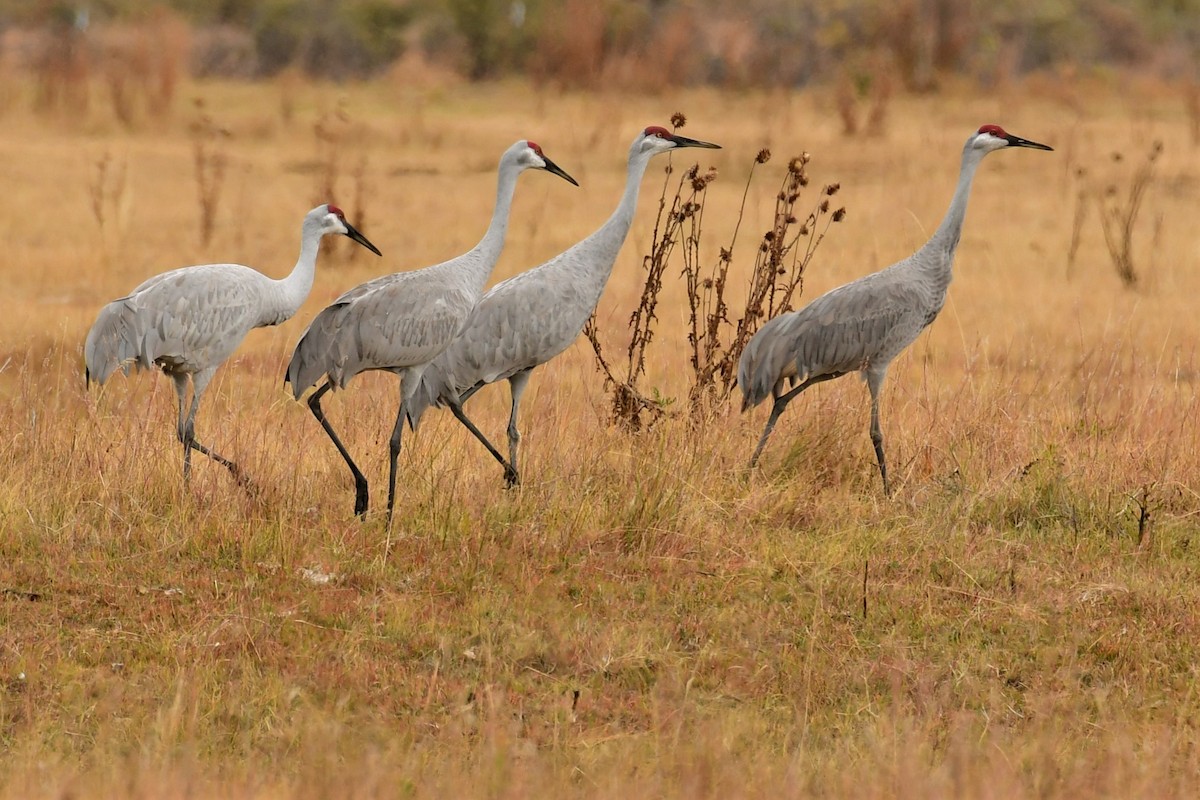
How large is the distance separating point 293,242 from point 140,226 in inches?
55.4

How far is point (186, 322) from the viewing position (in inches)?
248

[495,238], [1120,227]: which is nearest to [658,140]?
[495,238]

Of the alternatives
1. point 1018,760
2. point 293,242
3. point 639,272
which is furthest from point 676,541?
point 293,242

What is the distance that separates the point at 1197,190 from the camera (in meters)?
14.2

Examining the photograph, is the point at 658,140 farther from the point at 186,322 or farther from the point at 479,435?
the point at 186,322

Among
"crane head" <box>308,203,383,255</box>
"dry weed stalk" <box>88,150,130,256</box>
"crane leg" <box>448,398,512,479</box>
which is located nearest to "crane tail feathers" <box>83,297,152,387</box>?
"crane head" <box>308,203,383,255</box>

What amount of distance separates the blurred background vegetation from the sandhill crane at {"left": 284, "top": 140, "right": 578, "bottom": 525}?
467 inches

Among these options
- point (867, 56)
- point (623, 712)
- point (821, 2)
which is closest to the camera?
point (623, 712)

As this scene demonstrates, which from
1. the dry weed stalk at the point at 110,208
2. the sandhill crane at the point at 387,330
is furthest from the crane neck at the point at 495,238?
the dry weed stalk at the point at 110,208

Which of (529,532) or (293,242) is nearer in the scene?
(529,532)

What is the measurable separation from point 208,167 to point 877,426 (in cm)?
1007

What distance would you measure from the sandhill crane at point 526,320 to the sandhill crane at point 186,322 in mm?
750

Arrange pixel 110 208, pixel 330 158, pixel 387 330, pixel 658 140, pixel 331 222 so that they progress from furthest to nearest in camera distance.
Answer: pixel 110 208, pixel 330 158, pixel 331 222, pixel 658 140, pixel 387 330

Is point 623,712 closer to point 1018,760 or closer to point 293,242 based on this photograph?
point 1018,760
